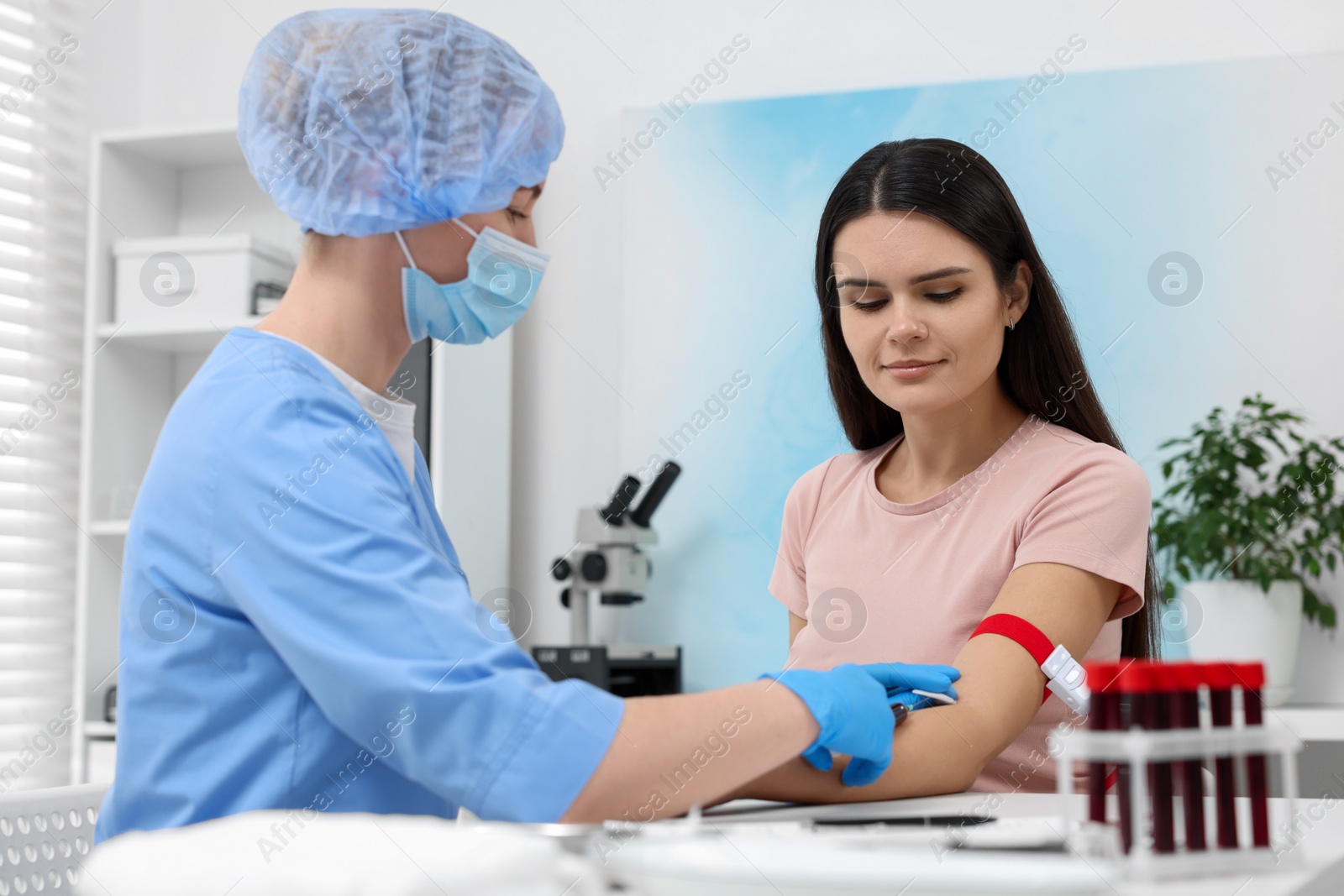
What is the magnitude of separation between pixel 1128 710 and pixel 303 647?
0.50 meters

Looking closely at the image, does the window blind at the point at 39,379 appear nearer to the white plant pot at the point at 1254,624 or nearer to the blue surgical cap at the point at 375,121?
the blue surgical cap at the point at 375,121

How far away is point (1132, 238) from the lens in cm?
262

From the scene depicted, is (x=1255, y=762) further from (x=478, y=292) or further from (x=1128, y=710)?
(x=478, y=292)

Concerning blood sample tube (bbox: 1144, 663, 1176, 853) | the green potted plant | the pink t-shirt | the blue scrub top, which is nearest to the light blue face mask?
the blue scrub top

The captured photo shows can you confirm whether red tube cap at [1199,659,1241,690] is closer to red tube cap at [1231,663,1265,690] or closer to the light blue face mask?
red tube cap at [1231,663,1265,690]

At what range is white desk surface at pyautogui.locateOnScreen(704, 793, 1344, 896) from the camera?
599 millimetres

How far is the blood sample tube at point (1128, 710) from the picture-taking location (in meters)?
0.64

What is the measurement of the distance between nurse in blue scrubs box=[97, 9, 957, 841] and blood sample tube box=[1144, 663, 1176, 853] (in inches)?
9.8

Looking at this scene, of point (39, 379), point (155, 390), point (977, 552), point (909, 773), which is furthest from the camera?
point (155, 390)

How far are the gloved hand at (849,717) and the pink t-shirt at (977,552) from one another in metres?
0.35

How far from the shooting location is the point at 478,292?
3.55 feet

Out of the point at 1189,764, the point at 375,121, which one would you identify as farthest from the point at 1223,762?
the point at 375,121

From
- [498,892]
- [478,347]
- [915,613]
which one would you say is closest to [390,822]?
[498,892]

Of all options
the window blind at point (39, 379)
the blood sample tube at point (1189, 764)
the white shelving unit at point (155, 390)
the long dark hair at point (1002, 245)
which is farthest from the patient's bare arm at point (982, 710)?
the window blind at point (39, 379)
